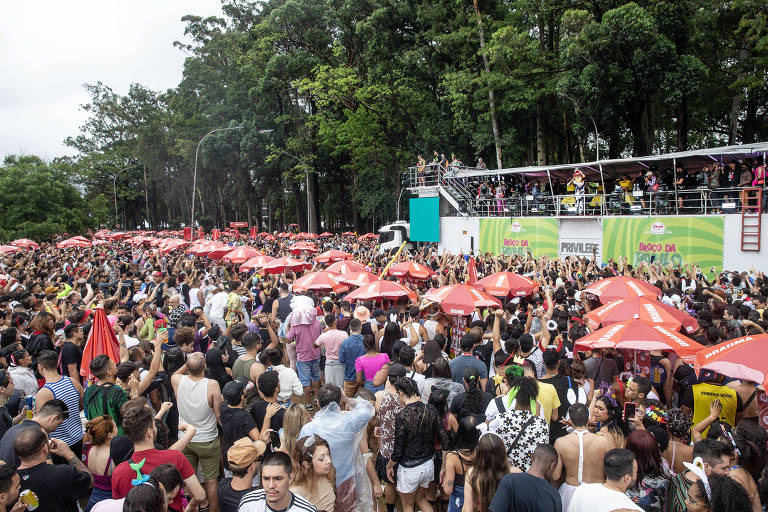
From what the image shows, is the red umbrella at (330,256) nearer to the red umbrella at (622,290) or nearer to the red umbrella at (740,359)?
the red umbrella at (622,290)

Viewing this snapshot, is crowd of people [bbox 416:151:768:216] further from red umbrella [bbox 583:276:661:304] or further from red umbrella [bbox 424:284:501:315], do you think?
red umbrella [bbox 424:284:501:315]

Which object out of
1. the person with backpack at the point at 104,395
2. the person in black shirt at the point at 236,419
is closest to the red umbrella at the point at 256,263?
the person with backpack at the point at 104,395

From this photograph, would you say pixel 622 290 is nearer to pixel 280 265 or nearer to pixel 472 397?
pixel 472 397

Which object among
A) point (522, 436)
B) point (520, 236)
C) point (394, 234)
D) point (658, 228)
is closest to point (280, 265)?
point (522, 436)

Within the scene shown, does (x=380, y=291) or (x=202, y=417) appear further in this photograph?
(x=380, y=291)

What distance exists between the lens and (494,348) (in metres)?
6.73

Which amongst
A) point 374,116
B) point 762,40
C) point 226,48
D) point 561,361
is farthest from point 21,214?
point 762,40

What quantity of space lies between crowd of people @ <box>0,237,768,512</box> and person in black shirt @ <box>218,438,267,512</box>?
1cm

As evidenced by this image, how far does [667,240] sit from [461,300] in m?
14.3

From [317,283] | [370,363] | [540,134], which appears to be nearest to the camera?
[370,363]

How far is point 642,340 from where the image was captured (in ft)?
18.2

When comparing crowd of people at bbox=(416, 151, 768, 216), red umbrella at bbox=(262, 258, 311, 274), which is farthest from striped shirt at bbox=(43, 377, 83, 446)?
crowd of people at bbox=(416, 151, 768, 216)

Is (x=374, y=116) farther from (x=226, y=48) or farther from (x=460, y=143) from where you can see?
(x=226, y=48)

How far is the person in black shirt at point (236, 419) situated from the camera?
4648 mm
